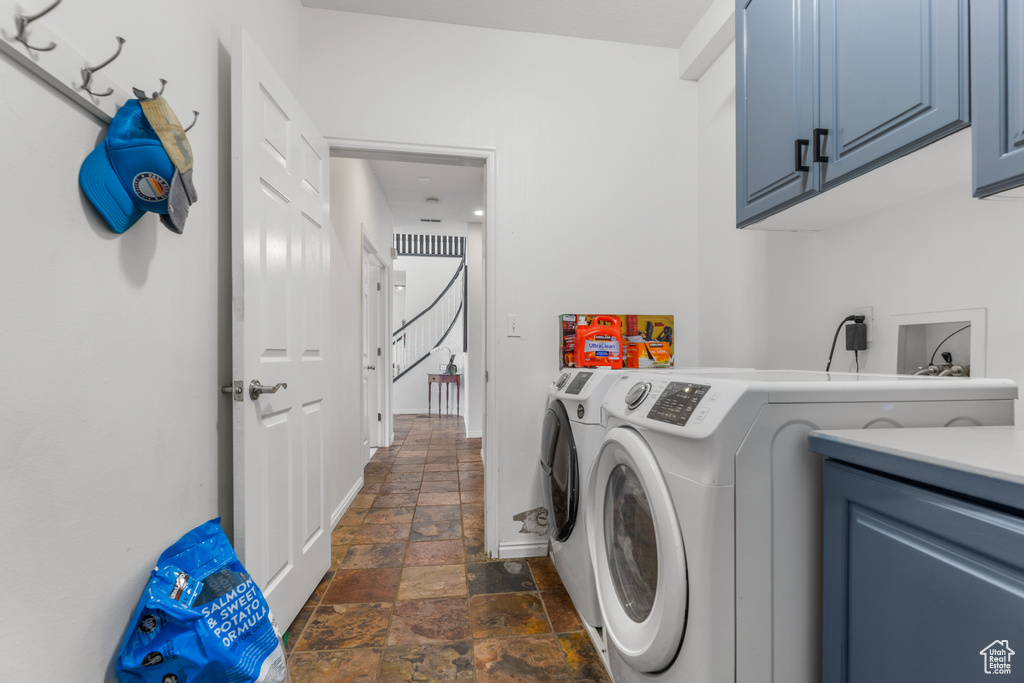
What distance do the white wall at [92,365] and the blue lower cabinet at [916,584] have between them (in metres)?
1.37

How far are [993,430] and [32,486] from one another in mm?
1733

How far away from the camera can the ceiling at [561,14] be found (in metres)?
2.13

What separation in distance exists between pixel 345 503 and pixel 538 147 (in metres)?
2.39

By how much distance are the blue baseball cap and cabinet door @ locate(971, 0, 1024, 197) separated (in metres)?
1.63

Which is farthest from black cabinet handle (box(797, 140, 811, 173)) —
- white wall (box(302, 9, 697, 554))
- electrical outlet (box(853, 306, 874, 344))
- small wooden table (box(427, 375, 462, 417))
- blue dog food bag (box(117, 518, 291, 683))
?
small wooden table (box(427, 375, 462, 417))

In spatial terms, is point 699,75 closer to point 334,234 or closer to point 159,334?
point 334,234

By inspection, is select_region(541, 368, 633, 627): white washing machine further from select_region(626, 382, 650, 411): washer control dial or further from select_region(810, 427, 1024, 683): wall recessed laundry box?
select_region(810, 427, 1024, 683): wall recessed laundry box

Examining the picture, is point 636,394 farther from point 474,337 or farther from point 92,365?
point 474,337

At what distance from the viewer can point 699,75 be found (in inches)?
95.2

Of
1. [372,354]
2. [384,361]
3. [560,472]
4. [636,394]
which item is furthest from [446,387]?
[636,394]

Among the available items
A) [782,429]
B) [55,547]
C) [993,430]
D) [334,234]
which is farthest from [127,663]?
[334,234]

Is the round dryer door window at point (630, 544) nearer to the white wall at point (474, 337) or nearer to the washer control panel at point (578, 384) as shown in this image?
the washer control panel at point (578, 384)

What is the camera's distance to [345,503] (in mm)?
2967

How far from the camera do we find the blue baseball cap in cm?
91
